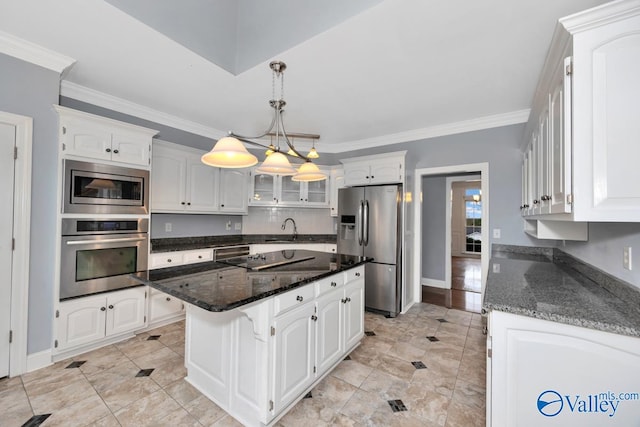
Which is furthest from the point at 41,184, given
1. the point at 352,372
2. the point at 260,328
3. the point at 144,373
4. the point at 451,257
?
the point at 451,257

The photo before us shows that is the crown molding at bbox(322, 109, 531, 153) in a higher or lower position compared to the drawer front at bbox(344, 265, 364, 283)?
higher

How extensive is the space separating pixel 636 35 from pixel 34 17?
3383mm

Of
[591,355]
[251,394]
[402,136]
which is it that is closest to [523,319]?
[591,355]

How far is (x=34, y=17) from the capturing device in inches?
71.0

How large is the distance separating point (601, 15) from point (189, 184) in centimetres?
378

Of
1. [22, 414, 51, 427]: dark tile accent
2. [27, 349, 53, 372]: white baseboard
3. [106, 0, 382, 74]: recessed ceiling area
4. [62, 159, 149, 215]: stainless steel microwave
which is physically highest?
[106, 0, 382, 74]: recessed ceiling area

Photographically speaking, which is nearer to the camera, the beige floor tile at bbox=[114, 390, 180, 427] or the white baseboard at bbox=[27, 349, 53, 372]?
the beige floor tile at bbox=[114, 390, 180, 427]

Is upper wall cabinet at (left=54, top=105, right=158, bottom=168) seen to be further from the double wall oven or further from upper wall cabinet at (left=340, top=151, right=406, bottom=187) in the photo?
upper wall cabinet at (left=340, top=151, right=406, bottom=187)

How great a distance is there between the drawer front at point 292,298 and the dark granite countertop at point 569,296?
1.04 m

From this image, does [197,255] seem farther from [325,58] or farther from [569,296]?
[569,296]

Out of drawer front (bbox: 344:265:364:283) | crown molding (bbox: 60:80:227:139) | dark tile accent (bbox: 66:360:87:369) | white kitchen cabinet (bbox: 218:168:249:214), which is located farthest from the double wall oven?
drawer front (bbox: 344:265:364:283)

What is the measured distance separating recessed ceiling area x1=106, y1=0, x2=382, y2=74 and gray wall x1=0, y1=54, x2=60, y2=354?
1.14 m

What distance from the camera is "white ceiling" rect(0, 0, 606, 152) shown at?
1.72 metres

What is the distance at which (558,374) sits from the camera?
1164 millimetres
